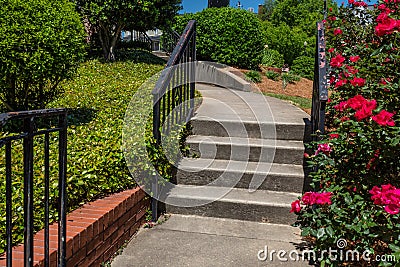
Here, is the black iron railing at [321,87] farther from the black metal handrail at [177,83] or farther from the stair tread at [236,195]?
the black metal handrail at [177,83]

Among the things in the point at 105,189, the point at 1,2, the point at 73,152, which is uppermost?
the point at 1,2

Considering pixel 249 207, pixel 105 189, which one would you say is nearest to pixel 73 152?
pixel 105 189

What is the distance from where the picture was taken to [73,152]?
12.1 feet

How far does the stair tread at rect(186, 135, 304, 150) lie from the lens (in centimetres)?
451

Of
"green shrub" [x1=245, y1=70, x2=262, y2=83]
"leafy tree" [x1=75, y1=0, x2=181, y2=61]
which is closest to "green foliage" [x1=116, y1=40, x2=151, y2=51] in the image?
"leafy tree" [x1=75, y1=0, x2=181, y2=61]

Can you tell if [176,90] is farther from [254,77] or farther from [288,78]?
[288,78]

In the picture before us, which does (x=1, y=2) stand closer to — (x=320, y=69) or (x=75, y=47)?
(x=75, y=47)

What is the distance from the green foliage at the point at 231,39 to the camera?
11.0m

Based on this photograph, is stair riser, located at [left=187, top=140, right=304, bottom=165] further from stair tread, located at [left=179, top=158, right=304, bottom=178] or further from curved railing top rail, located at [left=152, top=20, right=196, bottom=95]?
curved railing top rail, located at [left=152, top=20, right=196, bottom=95]

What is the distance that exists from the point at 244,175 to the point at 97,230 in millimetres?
1730

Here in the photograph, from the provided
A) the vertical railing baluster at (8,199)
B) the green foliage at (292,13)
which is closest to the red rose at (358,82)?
the vertical railing baluster at (8,199)

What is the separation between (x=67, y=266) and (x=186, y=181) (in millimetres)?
1913

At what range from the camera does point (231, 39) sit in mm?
10938

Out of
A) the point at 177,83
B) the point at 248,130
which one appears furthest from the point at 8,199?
the point at 248,130
